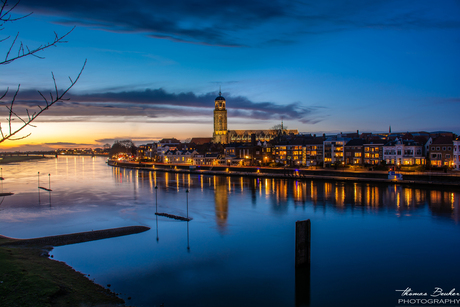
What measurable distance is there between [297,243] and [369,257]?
5.34 meters

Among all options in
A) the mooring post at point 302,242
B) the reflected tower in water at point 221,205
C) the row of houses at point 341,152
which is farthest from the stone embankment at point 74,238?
the row of houses at point 341,152

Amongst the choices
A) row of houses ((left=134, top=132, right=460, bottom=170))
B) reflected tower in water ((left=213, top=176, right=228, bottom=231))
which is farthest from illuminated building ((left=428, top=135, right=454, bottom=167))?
reflected tower in water ((left=213, top=176, right=228, bottom=231))

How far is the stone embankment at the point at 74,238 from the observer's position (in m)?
17.5

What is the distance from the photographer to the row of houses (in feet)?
169

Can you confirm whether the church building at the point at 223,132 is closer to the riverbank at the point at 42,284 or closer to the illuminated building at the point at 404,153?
the illuminated building at the point at 404,153

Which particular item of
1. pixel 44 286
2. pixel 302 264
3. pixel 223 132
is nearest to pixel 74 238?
pixel 44 286

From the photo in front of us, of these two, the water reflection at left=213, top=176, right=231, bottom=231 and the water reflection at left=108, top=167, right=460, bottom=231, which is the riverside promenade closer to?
the water reflection at left=108, top=167, right=460, bottom=231

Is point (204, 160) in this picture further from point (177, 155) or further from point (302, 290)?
point (302, 290)

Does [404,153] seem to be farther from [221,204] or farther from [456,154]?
[221,204]

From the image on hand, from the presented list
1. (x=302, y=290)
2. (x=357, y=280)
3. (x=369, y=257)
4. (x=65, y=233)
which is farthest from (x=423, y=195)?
(x=65, y=233)

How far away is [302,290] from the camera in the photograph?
42.9ft

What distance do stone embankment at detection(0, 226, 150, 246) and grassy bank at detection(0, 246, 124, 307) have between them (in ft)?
11.3

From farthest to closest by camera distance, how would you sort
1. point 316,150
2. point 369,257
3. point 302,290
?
point 316,150 → point 369,257 → point 302,290

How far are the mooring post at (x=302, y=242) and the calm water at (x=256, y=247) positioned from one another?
2.03ft
